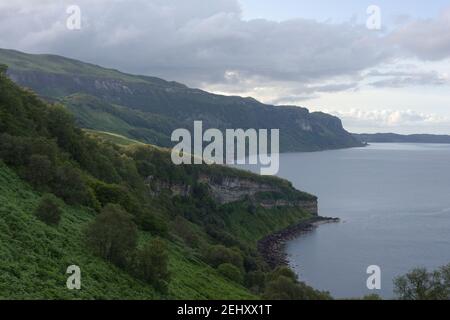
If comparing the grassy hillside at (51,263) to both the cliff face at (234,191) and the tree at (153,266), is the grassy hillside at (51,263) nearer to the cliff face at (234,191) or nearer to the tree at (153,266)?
the tree at (153,266)

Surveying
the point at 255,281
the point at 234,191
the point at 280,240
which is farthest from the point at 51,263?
the point at 234,191

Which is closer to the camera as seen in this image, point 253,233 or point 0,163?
point 0,163

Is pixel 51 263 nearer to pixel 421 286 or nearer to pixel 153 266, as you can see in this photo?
pixel 153 266

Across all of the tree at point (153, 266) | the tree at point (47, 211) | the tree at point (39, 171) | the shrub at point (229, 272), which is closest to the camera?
the tree at point (47, 211)

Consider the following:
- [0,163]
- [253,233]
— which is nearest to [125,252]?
[0,163]

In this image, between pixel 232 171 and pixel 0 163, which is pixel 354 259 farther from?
pixel 0 163

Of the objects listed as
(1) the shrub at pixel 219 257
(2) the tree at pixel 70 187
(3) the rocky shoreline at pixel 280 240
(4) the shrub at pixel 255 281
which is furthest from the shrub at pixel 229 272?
(3) the rocky shoreline at pixel 280 240
